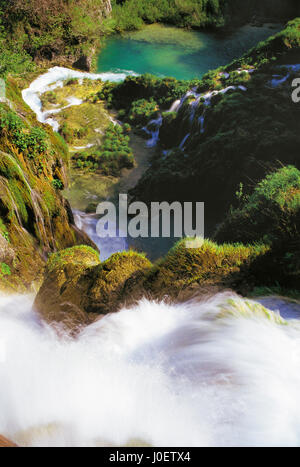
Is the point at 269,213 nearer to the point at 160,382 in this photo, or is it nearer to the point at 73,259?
the point at 73,259

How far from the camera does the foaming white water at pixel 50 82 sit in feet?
70.9

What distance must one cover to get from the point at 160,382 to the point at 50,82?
1038 inches

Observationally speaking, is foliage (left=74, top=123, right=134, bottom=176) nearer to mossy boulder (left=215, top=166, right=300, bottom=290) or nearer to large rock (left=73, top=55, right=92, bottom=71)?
mossy boulder (left=215, top=166, right=300, bottom=290)

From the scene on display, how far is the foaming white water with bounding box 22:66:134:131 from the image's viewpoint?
21625mm

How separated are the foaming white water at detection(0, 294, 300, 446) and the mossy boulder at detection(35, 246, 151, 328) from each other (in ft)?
1.78

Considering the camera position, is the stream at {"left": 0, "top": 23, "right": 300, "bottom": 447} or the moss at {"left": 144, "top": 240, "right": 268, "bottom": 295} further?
the moss at {"left": 144, "top": 240, "right": 268, "bottom": 295}

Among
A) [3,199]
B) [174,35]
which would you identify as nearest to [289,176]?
[3,199]

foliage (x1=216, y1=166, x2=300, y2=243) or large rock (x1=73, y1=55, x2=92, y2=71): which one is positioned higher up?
large rock (x1=73, y1=55, x2=92, y2=71)

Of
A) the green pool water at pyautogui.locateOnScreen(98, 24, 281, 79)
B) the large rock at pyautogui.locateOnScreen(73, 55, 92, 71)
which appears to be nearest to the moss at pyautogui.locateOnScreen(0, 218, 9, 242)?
the green pool water at pyautogui.locateOnScreen(98, 24, 281, 79)

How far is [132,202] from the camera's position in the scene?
15266mm

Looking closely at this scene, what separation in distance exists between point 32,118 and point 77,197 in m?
5.45

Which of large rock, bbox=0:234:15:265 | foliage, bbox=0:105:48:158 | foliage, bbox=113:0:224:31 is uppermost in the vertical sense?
foliage, bbox=113:0:224:31
